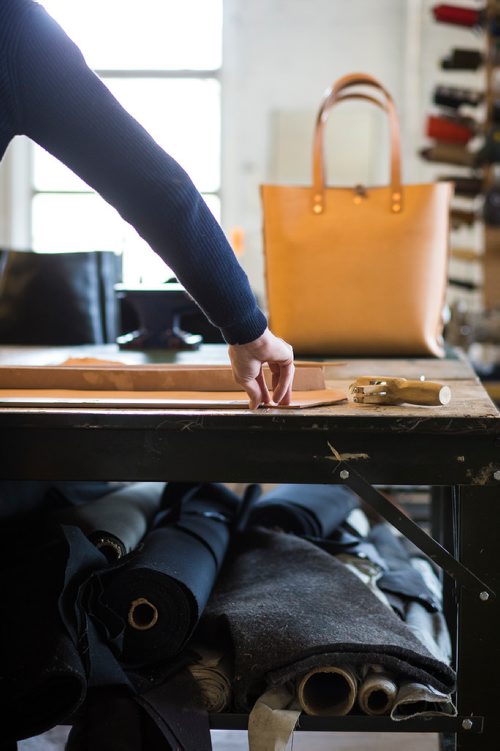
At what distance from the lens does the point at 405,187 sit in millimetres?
1813

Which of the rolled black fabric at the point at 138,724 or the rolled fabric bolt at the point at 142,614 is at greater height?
the rolled fabric bolt at the point at 142,614

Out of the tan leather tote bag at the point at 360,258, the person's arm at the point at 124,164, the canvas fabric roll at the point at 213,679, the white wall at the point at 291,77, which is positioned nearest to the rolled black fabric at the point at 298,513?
the tan leather tote bag at the point at 360,258

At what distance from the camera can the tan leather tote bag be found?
180 centimetres

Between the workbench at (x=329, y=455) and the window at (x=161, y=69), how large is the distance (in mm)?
5901

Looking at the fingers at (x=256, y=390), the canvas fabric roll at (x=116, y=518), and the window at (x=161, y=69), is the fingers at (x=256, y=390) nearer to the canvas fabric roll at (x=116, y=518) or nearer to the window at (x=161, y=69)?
the canvas fabric roll at (x=116, y=518)

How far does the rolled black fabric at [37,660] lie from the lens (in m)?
1.09

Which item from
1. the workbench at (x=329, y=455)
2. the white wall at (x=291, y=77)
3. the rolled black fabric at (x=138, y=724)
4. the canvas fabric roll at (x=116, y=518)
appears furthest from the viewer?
the white wall at (x=291, y=77)

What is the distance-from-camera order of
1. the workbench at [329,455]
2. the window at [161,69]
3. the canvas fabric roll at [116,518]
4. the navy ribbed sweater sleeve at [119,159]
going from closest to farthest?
the navy ribbed sweater sleeve at [119,159]
the workbench at [329,455]
the canvas fabric roll at [116,518]
the window at [161,69]

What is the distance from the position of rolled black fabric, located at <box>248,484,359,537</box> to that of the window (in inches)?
210

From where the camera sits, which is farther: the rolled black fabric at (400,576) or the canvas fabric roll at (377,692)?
the rolled black fabric at (400,576)

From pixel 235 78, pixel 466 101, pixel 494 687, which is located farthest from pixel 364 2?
pixel 494 687

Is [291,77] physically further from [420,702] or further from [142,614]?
[420,702]

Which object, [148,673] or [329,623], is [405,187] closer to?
[329,623]

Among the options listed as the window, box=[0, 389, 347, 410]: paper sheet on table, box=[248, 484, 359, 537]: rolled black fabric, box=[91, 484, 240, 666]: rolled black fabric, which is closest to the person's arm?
box=[0, 389, 347, 410]: paper sheet on table
